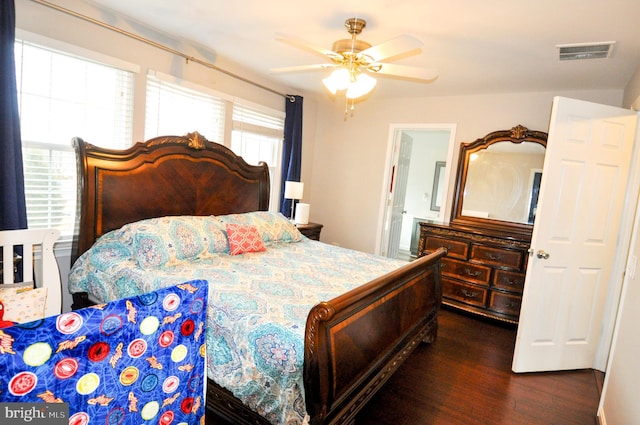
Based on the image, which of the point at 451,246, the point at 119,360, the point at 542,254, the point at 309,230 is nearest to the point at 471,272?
the point at 451,246

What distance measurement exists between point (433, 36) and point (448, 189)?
217 centimetres

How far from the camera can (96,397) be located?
2.83 ft

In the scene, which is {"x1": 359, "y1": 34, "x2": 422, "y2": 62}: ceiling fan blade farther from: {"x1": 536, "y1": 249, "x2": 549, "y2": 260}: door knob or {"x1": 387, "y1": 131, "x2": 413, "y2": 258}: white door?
{"x1": 387, "y1": 131, "x2": 413, "y2": 258}: white door

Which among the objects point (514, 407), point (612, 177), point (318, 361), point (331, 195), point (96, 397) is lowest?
point (514, 407)

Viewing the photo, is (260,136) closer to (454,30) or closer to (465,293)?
(454,30)

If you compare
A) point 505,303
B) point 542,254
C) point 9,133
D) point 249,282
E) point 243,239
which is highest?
point 9,133

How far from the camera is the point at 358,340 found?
1780 mm

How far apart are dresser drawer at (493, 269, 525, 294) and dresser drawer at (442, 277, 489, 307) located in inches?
6.0

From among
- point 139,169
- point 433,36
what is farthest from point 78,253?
point 433,36

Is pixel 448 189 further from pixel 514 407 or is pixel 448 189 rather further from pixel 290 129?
pixel 514 407

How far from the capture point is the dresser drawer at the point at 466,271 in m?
3.72

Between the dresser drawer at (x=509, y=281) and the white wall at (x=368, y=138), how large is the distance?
128 cm

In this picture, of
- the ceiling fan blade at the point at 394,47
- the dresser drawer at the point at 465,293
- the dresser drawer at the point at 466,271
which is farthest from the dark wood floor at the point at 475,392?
the ceiling fan blade at the point at 394,47

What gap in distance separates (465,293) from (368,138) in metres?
2.42
